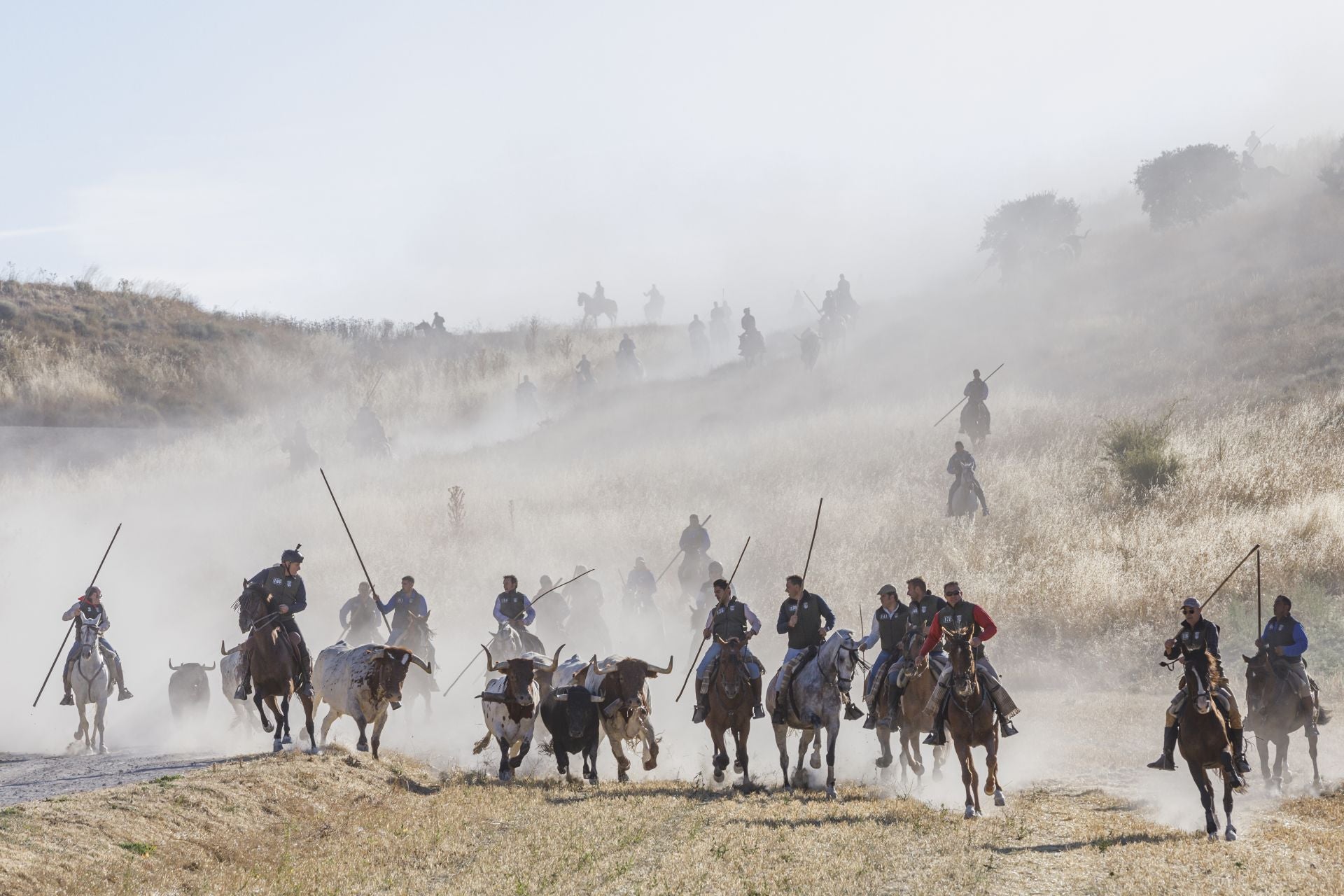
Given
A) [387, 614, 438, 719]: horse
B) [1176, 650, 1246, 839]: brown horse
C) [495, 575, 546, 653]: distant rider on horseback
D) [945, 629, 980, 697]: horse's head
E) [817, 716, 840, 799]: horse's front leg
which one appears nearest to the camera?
[1176, 650, 1246, 839]: brown horse

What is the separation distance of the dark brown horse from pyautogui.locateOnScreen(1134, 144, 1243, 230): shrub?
209 ft

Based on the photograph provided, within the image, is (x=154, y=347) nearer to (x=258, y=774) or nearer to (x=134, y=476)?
(x=134, y=476)

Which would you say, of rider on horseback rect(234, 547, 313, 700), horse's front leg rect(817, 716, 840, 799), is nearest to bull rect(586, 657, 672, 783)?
horse's front leg rect(817, 716, 840, 799)

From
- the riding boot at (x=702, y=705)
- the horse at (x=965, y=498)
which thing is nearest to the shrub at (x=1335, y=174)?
the horse at (x=965, y=498)

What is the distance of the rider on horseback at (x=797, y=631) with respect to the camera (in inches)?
552

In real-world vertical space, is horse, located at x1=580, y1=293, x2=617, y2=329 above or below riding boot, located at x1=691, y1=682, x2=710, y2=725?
above

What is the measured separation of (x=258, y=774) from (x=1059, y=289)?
2271 inches

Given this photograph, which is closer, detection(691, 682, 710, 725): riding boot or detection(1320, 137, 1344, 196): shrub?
detection(691, 682, 710, 725): riding boot

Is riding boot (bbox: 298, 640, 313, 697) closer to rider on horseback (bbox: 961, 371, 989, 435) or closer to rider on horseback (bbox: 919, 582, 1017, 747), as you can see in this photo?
rider on horseback (bbox: 919, 582, 1017, 747)

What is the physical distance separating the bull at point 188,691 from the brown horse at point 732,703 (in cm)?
1063

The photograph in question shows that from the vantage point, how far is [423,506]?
36.1 meters

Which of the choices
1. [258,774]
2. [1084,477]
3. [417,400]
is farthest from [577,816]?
[417,400]

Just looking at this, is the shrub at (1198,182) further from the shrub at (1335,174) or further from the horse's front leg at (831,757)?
the horse's front leg at (831,757)

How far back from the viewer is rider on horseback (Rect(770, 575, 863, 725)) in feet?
46.0
